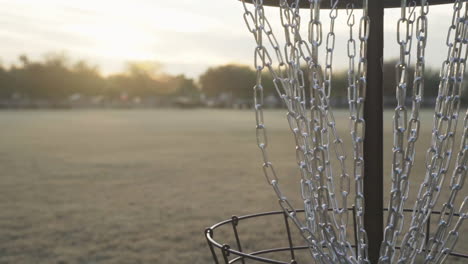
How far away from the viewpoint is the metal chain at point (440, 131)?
126 centimetres

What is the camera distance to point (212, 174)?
7.27m

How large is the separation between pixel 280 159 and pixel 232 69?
4564cm

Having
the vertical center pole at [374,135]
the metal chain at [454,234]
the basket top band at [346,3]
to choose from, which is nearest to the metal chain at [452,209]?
the metal chain at [454,234]

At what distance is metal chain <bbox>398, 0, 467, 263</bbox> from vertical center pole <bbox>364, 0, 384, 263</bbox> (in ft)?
0.34

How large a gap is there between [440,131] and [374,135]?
0.17 m

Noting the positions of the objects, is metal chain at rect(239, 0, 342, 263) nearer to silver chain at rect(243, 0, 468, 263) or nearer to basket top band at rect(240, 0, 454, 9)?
silver chain at rect(243, 0, 468, 263)

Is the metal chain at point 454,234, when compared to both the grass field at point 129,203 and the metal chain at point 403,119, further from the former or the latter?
the grass field at point 129,203

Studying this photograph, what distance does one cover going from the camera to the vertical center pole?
135 centimetres

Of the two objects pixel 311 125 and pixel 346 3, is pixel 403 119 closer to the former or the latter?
pixel 311 125

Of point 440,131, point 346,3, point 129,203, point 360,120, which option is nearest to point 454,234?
point 440,131

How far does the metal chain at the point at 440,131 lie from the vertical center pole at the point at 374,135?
103 mm

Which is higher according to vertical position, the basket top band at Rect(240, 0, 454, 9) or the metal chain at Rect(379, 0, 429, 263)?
the basket top band at Rect(240, 0, 454, 9)

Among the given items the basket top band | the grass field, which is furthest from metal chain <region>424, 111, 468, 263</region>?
the grass field

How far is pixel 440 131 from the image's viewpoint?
4.36 ft
